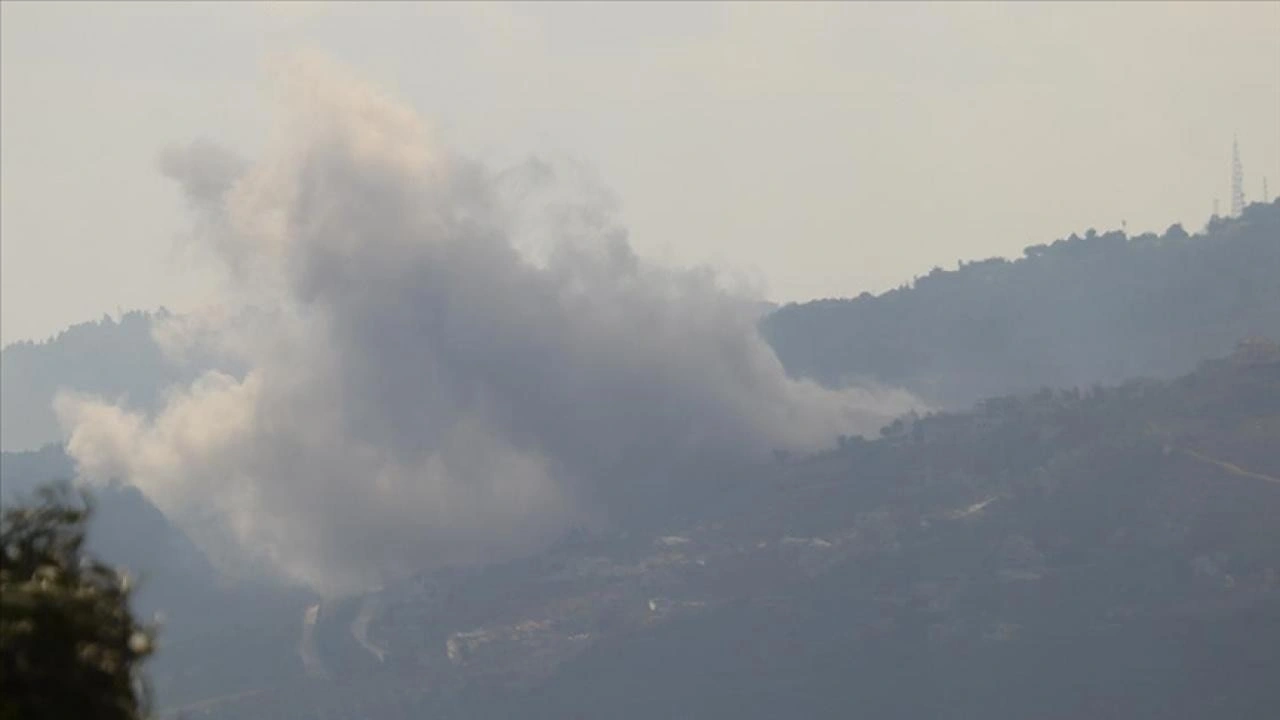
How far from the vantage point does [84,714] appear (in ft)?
164

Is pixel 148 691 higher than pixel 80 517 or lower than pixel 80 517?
lower

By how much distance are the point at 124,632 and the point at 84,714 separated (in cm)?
300

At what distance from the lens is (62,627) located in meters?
50.0

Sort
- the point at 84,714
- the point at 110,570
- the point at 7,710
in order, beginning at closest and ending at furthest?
the point at 7,710 < the point at 84,714 < the point at 110,570

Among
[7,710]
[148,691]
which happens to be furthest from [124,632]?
[7,710]

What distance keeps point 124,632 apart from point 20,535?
442cm

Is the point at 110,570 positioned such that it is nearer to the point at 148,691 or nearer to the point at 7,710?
the point at 148,691

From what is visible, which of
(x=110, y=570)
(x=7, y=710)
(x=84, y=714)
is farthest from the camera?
(x=110, y=570)

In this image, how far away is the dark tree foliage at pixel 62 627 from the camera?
48.4m

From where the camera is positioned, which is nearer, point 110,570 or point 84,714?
point 84,714

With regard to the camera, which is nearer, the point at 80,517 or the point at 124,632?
the point at 124,632

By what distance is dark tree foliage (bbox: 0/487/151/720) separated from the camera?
48375mm

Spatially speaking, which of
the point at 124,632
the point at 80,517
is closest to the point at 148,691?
the point at 124,632

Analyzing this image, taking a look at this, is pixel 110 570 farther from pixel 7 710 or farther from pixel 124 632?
pixel 7 710
